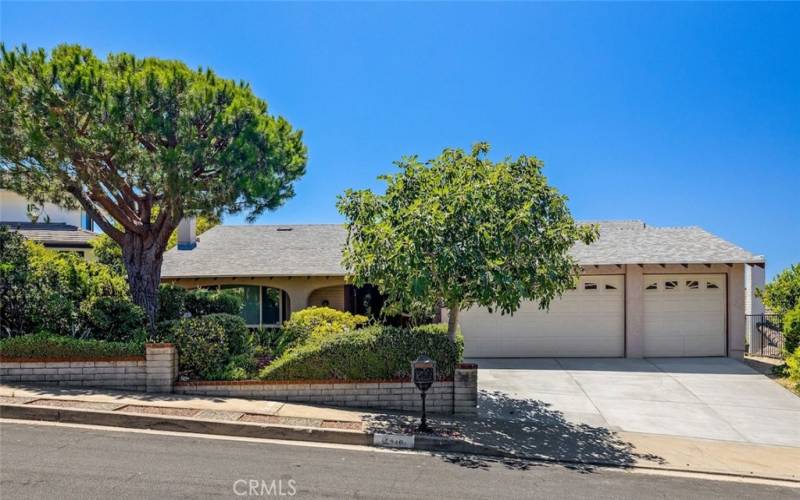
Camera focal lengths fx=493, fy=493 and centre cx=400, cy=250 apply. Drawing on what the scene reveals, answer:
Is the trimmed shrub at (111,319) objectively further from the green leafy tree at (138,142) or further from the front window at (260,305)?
the front window at (260,305)

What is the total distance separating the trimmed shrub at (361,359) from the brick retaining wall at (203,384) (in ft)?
0.49

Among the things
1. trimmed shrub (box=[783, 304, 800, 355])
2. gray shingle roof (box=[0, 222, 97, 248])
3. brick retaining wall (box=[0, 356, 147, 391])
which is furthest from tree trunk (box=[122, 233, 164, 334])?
trimmed shrub (box=[783, 304, 800, 355])

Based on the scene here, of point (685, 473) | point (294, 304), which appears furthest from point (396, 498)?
point (294, 304)

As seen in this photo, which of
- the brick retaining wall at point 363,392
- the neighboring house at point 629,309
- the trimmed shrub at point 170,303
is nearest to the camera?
the brick retaining wall at point 363,392

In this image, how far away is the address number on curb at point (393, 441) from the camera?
7.02 metres

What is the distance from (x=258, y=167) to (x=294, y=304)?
5.96m

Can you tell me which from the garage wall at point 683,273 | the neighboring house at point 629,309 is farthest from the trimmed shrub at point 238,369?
the garage wall at point 683,273

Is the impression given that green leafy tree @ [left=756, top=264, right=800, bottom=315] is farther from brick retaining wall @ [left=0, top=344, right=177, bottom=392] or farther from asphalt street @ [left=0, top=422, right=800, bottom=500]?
brick retaining wall @ [left=0, top=344, right=177, bottom=392]

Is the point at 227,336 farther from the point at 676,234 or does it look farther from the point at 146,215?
the point at 676,234

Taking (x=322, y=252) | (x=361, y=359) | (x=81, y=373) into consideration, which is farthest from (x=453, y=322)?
(x=322, y=252)

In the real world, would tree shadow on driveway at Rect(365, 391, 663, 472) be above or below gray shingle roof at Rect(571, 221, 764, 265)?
below

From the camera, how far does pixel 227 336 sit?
9.83 metres

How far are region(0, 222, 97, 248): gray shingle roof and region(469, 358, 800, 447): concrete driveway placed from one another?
60.2ft

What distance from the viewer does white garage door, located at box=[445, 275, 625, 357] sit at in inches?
551
